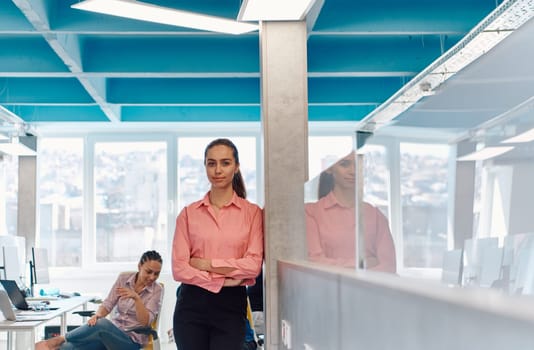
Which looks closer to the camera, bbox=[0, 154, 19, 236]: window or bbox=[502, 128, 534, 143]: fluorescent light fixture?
bbox=[502, 128, 534, 143]: fluorescent light fixture

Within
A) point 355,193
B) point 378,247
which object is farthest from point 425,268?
point 355,193

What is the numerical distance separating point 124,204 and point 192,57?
4613 mm

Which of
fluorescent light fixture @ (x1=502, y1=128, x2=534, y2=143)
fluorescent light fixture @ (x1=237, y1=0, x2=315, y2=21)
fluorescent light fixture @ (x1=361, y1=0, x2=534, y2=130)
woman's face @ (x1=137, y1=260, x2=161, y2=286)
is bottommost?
woman's face @ (x1=137, y1=260, x2=161, y2=286)

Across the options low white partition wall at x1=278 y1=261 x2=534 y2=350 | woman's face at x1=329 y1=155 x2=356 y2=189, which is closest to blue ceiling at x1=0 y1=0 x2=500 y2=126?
woman's face at x1=329 y1=155 x2=356 y2=189

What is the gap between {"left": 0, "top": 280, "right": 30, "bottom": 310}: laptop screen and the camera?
21.6 ft

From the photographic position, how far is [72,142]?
37.2 ft

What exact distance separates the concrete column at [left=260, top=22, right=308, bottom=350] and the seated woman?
2.18 meters

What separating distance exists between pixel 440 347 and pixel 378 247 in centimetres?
100

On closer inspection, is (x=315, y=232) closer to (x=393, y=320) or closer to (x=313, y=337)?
(x=313, y=337)

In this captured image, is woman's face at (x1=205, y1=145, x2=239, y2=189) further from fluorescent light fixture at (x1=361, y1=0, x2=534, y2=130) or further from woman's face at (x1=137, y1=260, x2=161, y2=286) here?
woman's face at (x1=137, y1=260, x2=161, y2=286)

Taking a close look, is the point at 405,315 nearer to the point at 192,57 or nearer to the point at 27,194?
the point at 192,57

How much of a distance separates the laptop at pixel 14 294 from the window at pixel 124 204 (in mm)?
4485

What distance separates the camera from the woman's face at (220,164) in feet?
12.2

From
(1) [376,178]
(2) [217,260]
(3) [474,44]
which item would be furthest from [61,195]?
(1) [376,178]
